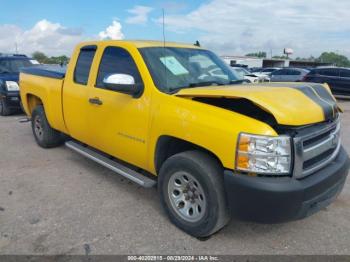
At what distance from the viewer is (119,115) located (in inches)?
155

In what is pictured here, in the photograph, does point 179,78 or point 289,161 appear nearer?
point 289,161

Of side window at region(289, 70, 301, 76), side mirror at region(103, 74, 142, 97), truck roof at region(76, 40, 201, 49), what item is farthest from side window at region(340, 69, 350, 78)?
side mirror at region(103, 74, 142, 97)

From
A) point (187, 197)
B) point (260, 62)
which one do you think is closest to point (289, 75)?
point (187, 197)

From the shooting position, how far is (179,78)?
377cm

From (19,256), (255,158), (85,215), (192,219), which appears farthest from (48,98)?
(255,158)

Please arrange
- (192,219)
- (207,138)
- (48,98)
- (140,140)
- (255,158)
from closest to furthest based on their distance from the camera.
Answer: (255,158) → (207,138) → (192,219) → (140,140) → (48,98)

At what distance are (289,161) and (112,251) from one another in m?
1.76

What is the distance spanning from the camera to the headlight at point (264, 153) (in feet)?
8.83

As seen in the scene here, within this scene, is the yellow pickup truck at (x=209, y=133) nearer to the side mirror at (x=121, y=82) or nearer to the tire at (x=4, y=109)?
the side mirror at (x=121, y=82)

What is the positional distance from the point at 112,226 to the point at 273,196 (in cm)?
172

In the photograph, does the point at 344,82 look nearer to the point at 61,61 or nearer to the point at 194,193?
the point at 61,61

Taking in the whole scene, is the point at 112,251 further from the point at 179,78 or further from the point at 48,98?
the point at 48,98

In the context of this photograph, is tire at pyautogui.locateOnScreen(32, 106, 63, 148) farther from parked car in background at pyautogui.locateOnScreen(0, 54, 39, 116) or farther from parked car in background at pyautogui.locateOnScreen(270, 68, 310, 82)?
parked car in background at pyautogui.locateOnScreen(270, 68, 310, 82)

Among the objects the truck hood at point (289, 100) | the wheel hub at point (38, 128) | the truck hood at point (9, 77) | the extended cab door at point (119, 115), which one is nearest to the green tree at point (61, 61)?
the truck hood at point (9, 77)
